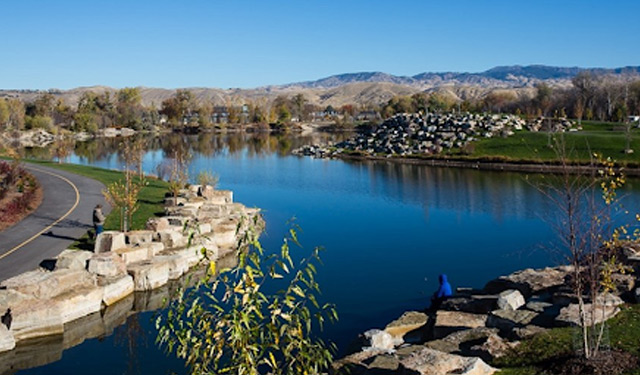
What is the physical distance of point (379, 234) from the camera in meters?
31.5

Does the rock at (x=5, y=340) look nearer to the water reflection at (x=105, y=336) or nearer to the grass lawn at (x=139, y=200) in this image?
the water reflection at (x=105, y=336)

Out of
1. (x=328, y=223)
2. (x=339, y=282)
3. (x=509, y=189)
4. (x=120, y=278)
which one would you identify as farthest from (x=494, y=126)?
(x=120, y=278)

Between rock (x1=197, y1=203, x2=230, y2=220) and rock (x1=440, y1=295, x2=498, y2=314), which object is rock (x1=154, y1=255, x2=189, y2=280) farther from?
rock (x1=440, y1=295, x2=498, y2=314)

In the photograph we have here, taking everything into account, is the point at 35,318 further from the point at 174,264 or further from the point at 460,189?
the point at 460,189

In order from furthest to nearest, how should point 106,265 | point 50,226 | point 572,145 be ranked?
point 572,145, point 50,226, point 106,265

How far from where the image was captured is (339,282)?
76.0 ft

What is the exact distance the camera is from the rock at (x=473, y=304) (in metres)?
18.0

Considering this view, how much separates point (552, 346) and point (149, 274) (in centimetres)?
1482

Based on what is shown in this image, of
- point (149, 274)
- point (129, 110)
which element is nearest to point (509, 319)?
point (149, 274)

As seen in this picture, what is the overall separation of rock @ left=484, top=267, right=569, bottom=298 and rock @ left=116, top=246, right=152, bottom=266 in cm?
1322

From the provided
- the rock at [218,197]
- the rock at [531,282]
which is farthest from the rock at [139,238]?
the rock at [531,282]

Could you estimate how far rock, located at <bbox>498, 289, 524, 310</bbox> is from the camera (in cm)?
1717

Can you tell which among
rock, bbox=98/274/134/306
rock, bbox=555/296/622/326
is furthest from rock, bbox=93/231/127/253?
rock, bbox=555/296/622/326

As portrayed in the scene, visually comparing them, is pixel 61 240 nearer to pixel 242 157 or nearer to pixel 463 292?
pixel 463 292
